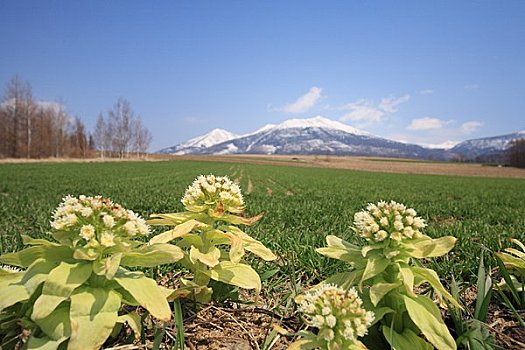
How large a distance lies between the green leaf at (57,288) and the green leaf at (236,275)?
2.09 ft

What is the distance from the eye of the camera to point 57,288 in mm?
1186

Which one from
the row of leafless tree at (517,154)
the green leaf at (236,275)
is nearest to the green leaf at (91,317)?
the green leaf at (236,275)

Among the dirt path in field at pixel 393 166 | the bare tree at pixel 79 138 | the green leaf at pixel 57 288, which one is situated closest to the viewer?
the green leaf at pixel 57 288

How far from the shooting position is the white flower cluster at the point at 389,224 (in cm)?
146

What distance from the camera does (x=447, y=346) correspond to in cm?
131

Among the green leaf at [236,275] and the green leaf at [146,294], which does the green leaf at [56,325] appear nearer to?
the green leaf at [146,294]

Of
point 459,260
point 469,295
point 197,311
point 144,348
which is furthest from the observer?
point 459,260

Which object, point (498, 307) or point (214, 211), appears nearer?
point (214, 211)

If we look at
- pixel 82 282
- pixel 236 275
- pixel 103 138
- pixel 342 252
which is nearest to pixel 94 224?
pixel 82 282

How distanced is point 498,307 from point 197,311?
6.44 ft

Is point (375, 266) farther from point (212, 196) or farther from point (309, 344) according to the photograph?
point (212, 196)

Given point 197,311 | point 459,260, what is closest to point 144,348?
point 197,311

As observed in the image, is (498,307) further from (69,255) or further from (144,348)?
(69,255)

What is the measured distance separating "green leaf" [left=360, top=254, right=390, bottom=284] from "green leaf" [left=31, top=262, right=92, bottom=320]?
47.1 inches
